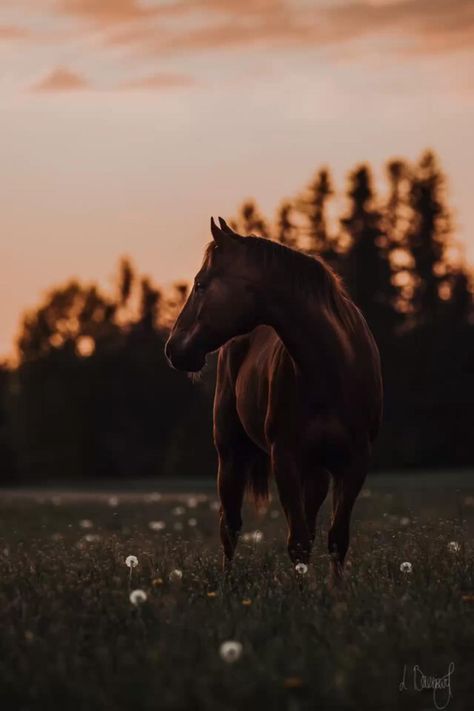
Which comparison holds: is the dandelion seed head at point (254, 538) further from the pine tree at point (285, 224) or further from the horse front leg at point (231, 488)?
the pine tree at point (285, 224)

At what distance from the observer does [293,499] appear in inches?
368

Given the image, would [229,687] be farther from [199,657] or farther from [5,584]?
[5,584]

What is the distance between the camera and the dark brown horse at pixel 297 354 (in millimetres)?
9383

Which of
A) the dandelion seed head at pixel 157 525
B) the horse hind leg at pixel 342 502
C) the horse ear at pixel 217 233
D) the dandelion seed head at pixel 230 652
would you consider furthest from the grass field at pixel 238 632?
the dandelion seed head at pixel 157 525

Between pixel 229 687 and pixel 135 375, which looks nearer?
pixel 229 687

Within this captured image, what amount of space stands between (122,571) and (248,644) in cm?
272

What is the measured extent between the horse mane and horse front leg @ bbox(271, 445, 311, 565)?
102cm

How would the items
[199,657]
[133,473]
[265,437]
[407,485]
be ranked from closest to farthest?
[199,657] → [265,437] → [407,485] → [133,473]

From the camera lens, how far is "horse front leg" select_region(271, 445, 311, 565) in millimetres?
9320

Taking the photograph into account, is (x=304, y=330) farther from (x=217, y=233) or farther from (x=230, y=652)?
(x=230, y=652)

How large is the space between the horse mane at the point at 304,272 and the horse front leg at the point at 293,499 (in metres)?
1.02

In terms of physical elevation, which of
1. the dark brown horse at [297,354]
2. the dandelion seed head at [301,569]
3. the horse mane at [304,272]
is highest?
the horse mane at [304,272]

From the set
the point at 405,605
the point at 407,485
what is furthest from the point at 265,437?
the point at 407,485

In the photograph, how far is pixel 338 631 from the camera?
6.68 m
